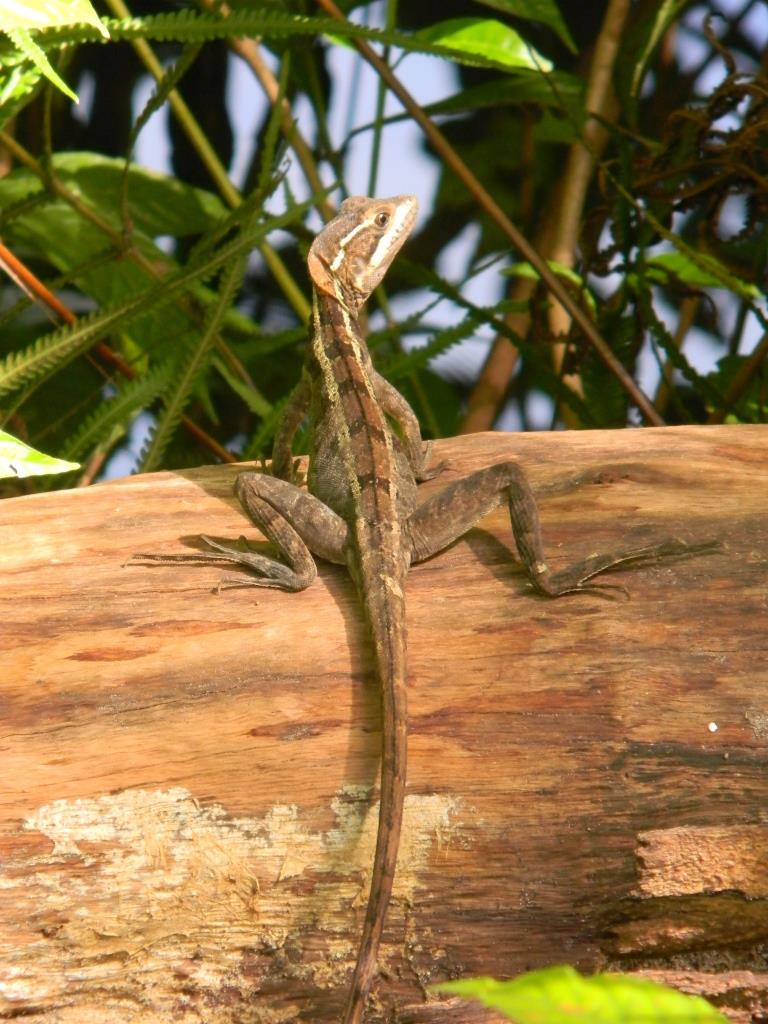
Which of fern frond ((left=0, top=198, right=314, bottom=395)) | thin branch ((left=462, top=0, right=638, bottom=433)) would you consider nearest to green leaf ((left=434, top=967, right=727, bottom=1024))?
fern frond ((left=0, top=198, right=314, bottom=395))

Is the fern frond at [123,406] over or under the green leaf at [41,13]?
over

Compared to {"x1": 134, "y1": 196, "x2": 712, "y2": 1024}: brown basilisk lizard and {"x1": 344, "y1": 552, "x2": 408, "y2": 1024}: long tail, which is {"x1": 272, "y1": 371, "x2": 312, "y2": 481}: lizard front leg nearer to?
A: {"x1": 134, "y1": 196, "x2": 712, "y2": 1024}: brown basilisk lizard

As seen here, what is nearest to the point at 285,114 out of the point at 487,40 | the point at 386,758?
the point at 487,40

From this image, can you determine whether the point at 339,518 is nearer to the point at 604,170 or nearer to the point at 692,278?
the point at 604,170

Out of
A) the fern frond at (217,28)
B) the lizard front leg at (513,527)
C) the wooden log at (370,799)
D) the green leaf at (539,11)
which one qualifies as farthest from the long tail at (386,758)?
the green leaf at (539,11)

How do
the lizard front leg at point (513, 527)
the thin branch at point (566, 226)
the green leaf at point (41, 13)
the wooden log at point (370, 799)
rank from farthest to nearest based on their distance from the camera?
the thin branch at point (566, 226)
the lizard front leg at point (513, 527)
the wooden log at point (370, 799)
the green leaf at point (41, 13)

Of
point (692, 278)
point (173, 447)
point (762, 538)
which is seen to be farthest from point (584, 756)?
point (173, 447)

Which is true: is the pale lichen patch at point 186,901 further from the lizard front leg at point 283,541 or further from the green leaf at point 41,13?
the green leaf at point 41,13
